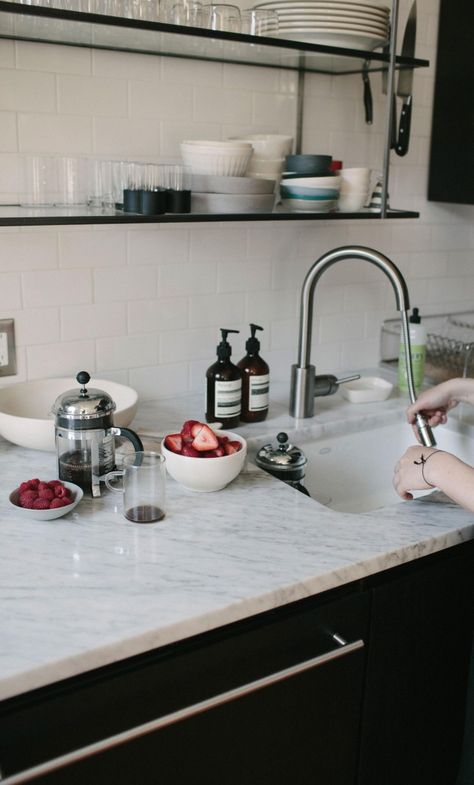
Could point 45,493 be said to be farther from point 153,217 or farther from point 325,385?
point 325,385

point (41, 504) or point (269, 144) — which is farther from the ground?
point (269, 144)

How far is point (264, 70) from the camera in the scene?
7.07 feet

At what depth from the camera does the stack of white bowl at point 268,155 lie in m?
2.00

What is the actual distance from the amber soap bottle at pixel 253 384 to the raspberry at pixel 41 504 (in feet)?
2.25

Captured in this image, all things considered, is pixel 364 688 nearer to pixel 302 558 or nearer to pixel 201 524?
pixel 302 558

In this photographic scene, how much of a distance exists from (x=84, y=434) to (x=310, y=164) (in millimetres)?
884

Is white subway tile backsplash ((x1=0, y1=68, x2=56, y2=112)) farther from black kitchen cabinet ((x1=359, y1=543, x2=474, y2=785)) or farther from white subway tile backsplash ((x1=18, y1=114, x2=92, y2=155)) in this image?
black kitchen cabinet ((x1=359, y1=543, x2=474, y2=785))

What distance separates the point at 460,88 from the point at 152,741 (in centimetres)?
198

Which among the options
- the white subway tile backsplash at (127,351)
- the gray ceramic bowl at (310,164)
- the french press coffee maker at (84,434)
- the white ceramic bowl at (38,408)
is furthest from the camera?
the white subway tile backsplash at (127,351)

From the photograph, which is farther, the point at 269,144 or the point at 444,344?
the point at 444,344

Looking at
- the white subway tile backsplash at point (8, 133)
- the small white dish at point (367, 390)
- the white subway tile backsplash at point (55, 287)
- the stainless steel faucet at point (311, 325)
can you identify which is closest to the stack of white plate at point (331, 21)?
the stainless steel faucet at point (311, 325)

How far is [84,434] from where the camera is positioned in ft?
5.29

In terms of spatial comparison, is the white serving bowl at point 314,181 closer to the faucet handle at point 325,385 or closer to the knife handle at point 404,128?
the knife handle at point 404,128

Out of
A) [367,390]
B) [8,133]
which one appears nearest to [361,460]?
[367,390]
